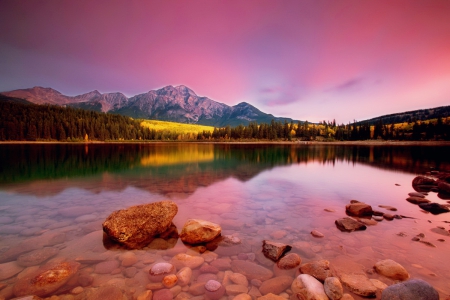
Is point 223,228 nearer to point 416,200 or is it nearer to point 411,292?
point 411,292

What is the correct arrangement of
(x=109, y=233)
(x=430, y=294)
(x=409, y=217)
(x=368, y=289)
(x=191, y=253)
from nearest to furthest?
(x=430, y=294) → (x=368, y=289) → (x=191, y=253) → (x=109, y=233) → (x=409, y=217)

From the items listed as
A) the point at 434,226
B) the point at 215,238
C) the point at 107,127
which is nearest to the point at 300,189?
the point at 434,226

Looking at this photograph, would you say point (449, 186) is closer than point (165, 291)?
No

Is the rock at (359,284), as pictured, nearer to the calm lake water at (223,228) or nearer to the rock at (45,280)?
the calm lake water at (223,228)

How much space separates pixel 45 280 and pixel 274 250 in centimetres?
737

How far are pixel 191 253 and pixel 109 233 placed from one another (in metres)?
3.57

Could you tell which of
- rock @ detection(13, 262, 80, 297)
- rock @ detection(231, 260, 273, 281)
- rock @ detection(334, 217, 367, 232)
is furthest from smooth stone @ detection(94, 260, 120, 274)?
rock @ detection(334, 217, 367, 232)

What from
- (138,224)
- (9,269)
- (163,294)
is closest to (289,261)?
(163,294)

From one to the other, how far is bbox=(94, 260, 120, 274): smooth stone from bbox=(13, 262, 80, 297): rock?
636 mm

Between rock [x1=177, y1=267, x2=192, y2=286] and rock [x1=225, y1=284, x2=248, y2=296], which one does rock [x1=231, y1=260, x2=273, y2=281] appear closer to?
rock [x1=225, y1=284, x2=248, y2=296]

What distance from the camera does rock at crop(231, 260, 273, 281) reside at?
6.80m

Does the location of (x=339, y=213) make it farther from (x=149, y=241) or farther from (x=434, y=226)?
(x=149, y=241)

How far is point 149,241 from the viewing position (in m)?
9.16

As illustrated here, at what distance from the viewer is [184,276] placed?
6613 mm
